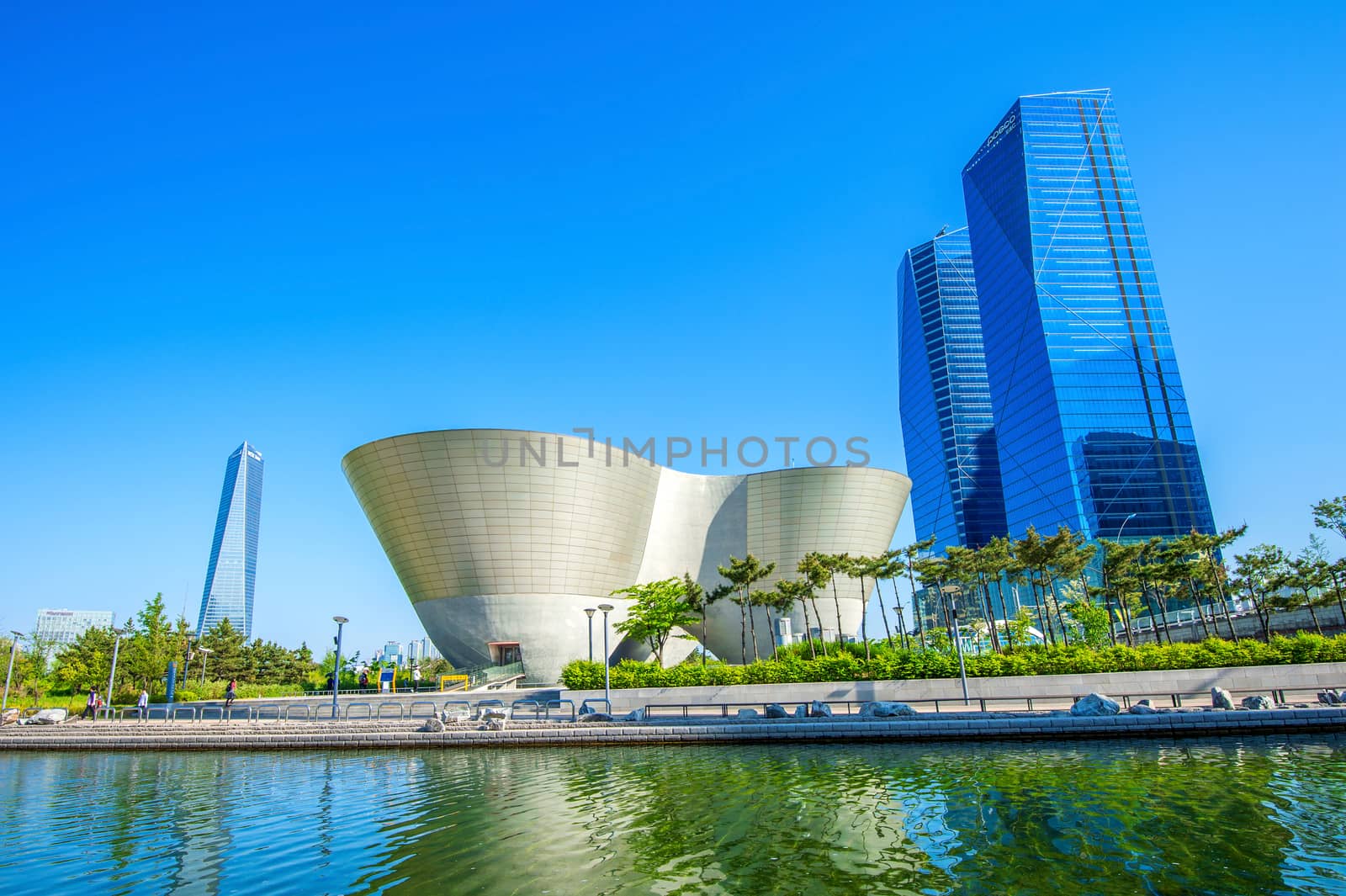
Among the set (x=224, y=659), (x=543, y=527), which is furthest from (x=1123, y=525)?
(x=224, y=659)

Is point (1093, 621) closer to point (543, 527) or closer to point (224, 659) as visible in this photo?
point (543, 527)

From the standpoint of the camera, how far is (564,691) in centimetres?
3644

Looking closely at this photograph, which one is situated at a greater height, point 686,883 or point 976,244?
point 976,244

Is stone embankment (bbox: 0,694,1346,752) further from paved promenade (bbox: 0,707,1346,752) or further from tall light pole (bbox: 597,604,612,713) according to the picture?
tall light pole (bbox: 597,604,612,713)

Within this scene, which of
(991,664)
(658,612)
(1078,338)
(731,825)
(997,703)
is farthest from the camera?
(1078,338)

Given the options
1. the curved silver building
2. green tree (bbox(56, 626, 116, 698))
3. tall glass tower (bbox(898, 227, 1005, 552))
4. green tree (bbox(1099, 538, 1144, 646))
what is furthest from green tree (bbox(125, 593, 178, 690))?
tall glass tower (bbox(898, 227, 1005, 552))

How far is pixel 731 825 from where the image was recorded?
11414 mm

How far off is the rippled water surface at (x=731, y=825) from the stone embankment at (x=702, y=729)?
1344mm

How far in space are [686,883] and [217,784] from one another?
45.6 ft

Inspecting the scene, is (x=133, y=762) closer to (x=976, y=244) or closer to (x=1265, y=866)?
(x=1265, y=866)

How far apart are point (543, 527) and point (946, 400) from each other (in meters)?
123

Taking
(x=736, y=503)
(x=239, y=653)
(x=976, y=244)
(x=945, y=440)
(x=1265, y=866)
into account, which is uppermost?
(x=976, y=244)

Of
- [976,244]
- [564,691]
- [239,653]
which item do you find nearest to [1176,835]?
[564,691]

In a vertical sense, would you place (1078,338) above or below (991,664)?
above
